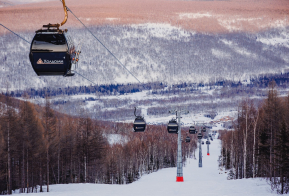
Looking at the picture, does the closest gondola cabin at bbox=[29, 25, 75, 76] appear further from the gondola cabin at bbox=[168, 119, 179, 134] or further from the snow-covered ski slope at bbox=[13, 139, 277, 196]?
the gondola cabin at bbox=[168, 119, 179, 134]

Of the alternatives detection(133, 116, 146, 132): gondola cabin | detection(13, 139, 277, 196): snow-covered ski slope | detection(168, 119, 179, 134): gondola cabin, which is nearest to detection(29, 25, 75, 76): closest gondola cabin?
detection(13, 139, 277, 196): snow-covered ski slope

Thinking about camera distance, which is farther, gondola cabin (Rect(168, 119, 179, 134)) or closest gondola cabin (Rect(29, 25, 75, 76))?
gondola cabin (Rect(168, 119, 179, 134))

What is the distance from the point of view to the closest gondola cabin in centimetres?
1073

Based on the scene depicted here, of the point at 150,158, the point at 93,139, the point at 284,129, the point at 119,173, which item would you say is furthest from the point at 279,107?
the point at 150,158

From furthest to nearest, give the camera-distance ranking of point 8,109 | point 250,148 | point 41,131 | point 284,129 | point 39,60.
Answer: point 250,148 → point 41,131 → point 8,109 → point 284,129 → point 39,60

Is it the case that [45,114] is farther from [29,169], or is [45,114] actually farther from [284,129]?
[284,129]

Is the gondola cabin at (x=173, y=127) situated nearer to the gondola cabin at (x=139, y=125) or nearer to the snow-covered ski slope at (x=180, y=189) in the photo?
the snow-covered ski slope at (x=180, y=189)

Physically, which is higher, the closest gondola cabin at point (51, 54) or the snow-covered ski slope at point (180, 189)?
the closest gondola cabin at point (51, 54)

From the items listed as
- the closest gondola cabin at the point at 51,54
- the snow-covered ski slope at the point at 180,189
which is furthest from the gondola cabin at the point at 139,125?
the closest gondola cabin at the point at 51,54

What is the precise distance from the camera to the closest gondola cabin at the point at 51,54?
1073 cm

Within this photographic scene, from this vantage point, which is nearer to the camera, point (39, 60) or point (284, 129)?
point (39, 60)

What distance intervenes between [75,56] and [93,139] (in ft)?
168

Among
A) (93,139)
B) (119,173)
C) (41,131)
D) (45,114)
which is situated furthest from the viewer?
(119,173)

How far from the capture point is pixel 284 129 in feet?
114
